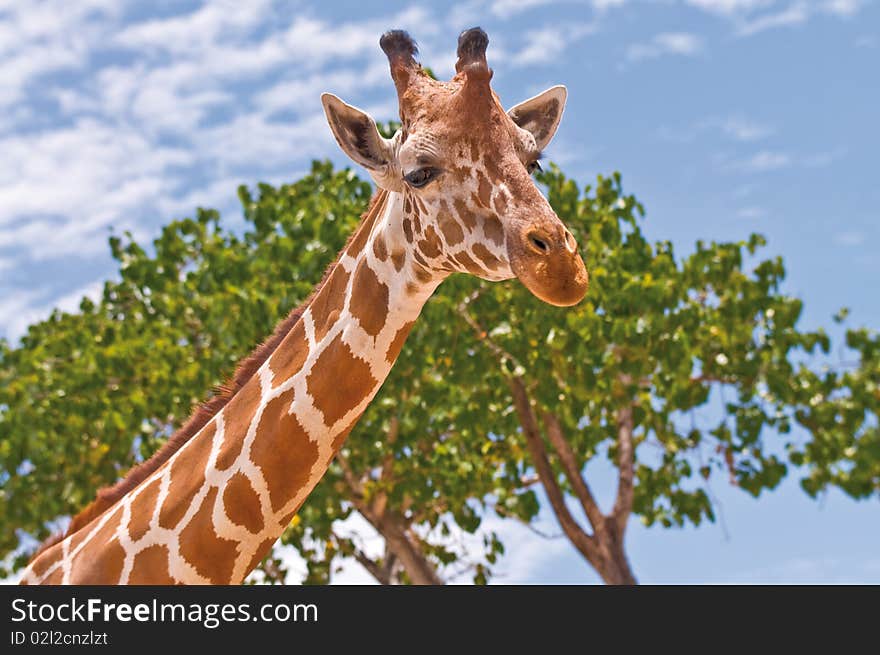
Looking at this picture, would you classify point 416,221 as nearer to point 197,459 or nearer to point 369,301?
point 369,301

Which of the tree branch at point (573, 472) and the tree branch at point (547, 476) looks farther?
the tree branch at point (573, 472)

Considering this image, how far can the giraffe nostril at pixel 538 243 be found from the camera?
16.2ft

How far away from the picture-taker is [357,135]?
582cm

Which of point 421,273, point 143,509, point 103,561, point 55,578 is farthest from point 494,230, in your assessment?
point 55,578

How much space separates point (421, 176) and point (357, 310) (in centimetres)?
84

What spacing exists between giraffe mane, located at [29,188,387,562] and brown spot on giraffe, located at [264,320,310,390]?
0.46 feet

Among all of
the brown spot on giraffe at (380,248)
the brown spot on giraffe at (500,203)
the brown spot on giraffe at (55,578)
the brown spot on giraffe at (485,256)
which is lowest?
the brown spot on giraffe at (55,578)

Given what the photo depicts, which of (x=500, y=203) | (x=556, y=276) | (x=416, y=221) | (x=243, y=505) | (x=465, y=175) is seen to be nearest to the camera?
(x=556, y=276)

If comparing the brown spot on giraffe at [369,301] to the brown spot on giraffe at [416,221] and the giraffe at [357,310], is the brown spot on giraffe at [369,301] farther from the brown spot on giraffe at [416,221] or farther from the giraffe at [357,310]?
the brown spot on giraffe at [416,221]

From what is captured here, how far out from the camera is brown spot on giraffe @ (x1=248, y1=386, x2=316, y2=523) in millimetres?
5875

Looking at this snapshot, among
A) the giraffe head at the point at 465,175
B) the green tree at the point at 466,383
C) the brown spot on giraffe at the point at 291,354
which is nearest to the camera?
the giraffe head at the point at 465,175

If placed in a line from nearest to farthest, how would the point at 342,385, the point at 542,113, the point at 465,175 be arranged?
1. the point at 465,175
2. the point at 342,385
3. the point at 542,113

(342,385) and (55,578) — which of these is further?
(55,578)

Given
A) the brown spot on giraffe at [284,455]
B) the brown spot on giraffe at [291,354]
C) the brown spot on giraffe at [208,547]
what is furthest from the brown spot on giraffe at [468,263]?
the brown spot on giraffe at [208,547]
